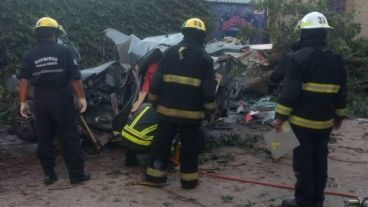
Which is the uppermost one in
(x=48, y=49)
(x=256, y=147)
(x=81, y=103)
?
(x=48, y=49)

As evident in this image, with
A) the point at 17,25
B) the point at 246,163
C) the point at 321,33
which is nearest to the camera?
the point at 321,33

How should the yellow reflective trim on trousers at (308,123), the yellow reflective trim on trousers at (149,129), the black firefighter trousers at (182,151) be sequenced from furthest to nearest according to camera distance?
the yellow reflective trim on trousers at (149,129)
the black firefighter trousers at (182,151)
the yellow reflective trim on trousers at (308,123)

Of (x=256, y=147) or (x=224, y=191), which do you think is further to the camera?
(x=256, y=147)

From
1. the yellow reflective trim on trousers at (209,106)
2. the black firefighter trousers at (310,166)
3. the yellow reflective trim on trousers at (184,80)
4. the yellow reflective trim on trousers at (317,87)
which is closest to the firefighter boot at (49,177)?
the yellow reflective trim on trousers at (184,80)

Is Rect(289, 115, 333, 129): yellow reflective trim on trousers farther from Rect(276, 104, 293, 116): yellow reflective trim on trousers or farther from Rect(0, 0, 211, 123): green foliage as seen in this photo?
Rect(0, 0, 211, 123): green foliage

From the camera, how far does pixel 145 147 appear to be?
22.2 feet

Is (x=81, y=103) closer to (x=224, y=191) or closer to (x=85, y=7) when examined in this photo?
(x=224, y=191)

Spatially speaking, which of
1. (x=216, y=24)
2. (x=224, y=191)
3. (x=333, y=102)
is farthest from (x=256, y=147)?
(x=216, y=24)

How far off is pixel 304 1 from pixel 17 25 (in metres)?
6.73

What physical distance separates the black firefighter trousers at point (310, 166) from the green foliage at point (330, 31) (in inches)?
263

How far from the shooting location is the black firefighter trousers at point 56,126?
20.6ft

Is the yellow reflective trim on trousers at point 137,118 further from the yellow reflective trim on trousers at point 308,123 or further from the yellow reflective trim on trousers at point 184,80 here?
the yellow reflective trim on trousers at point 308,123

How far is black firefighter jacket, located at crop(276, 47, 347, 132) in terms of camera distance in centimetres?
535

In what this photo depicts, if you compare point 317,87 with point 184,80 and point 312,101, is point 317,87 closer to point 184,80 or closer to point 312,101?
point 312,101
